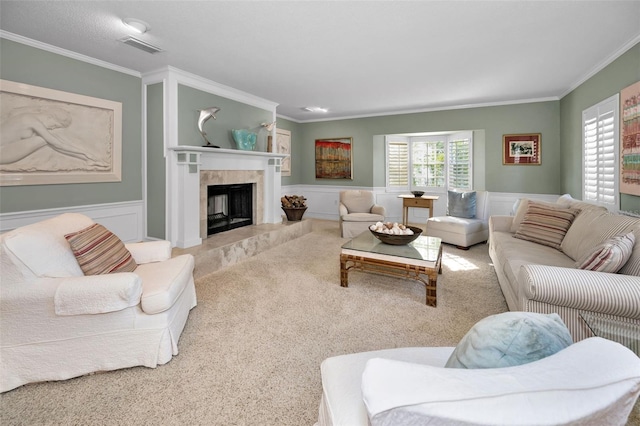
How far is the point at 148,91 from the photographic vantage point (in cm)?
400

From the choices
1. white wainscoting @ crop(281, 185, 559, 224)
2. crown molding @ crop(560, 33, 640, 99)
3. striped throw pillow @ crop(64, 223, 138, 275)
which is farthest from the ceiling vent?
crown molding @ crop(560, 33, 640, 99)

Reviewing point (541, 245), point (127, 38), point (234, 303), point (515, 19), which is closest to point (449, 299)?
point (541, 245)

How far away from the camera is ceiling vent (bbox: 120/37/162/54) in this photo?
9.64ft

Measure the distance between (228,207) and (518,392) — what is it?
15.7ft

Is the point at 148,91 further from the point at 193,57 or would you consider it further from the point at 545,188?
the point at 545,188

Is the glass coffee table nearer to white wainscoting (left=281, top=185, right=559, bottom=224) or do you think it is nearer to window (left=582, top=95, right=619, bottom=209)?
window (left=582, top=95, right=619, bottom=209)

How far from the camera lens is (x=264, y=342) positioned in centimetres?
218

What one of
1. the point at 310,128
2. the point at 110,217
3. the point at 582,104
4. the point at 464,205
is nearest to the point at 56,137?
the point at 110,217

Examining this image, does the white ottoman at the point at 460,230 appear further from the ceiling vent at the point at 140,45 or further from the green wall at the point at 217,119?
the ceiling vent at the point at 140,45

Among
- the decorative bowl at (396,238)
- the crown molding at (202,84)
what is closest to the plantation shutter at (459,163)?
the decorative bowl at (396,238)

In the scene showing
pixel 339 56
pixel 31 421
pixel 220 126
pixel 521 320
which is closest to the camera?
pixel 521 320

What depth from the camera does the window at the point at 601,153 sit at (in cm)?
342

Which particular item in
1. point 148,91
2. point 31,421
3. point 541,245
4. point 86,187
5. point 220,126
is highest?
point 148,91

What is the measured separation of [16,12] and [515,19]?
13.3 ft
